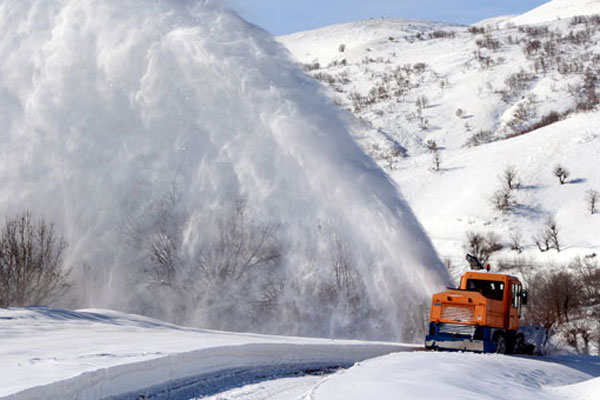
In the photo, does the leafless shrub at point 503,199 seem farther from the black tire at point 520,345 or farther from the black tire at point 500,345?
the black tire at point 500,345

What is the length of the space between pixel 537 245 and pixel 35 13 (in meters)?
47.4

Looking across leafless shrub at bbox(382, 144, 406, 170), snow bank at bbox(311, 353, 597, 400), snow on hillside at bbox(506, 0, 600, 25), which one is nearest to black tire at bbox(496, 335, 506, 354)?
snow bank at bbox(311, 353, 597, 400)

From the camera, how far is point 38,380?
8281 mm

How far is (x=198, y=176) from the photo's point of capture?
23250mm

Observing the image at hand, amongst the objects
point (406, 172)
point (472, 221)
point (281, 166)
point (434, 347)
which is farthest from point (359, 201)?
point (406, 172)

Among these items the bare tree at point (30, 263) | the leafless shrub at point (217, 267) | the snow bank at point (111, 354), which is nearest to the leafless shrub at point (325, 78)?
the bare tree at point (30, 263)

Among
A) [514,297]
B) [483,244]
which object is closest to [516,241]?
[483,244]

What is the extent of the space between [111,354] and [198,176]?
1275cm

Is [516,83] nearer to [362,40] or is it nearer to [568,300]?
[568,300]

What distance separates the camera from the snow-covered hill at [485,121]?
222 feet

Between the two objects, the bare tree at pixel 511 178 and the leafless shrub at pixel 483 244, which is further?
the bare tree at pixel 511 178

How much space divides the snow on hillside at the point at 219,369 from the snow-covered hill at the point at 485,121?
9781mm

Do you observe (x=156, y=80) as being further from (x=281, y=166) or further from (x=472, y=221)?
(x=472, y=221)

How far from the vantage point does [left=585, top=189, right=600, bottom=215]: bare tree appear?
65438 mm
